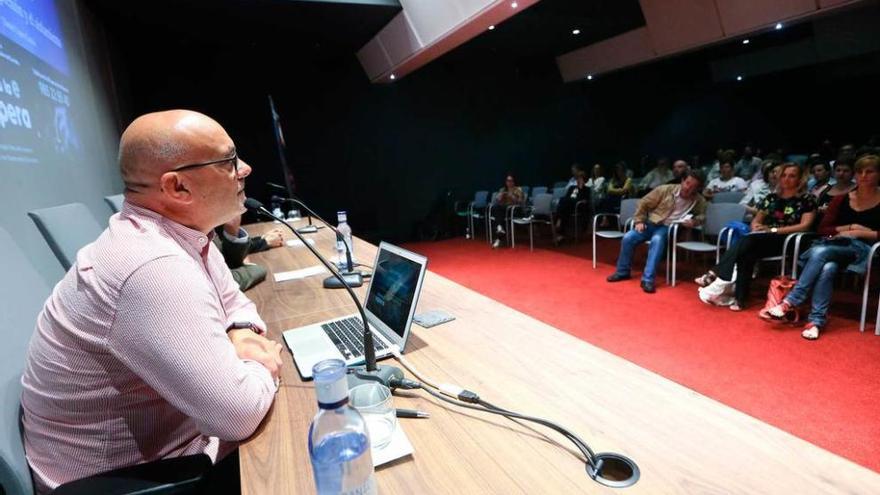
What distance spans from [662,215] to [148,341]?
4.34 metres

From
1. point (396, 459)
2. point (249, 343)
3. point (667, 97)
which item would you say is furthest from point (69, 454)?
point (667, 97)

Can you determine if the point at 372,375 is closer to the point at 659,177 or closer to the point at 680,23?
the point at 680,23

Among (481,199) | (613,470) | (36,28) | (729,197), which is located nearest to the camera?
(613,470)

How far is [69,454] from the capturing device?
0.83m

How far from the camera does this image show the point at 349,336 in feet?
3.96

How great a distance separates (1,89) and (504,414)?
90.5 inches

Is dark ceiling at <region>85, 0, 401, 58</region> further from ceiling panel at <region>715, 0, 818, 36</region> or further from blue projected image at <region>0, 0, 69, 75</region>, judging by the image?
ceiling panel at <region>715, 0, 818, 36</region>

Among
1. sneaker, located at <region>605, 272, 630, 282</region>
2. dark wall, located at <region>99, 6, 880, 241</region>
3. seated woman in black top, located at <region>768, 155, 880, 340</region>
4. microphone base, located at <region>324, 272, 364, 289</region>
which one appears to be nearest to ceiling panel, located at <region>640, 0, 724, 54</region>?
dark wall, located at <region>99, 6, 880, 241</region>

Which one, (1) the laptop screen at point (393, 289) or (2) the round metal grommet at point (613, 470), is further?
(1) the laptop screen at point (393, 289)

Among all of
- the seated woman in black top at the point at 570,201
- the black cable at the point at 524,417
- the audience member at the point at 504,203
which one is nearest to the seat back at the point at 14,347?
the black cable at the point at 524,417

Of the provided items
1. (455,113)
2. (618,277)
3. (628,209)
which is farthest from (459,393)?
(455,113)

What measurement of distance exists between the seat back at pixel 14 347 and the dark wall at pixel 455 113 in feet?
16.4

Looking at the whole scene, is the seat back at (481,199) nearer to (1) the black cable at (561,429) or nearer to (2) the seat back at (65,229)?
(2) the seat back at (65,229)

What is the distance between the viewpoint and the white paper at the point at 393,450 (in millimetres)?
711
